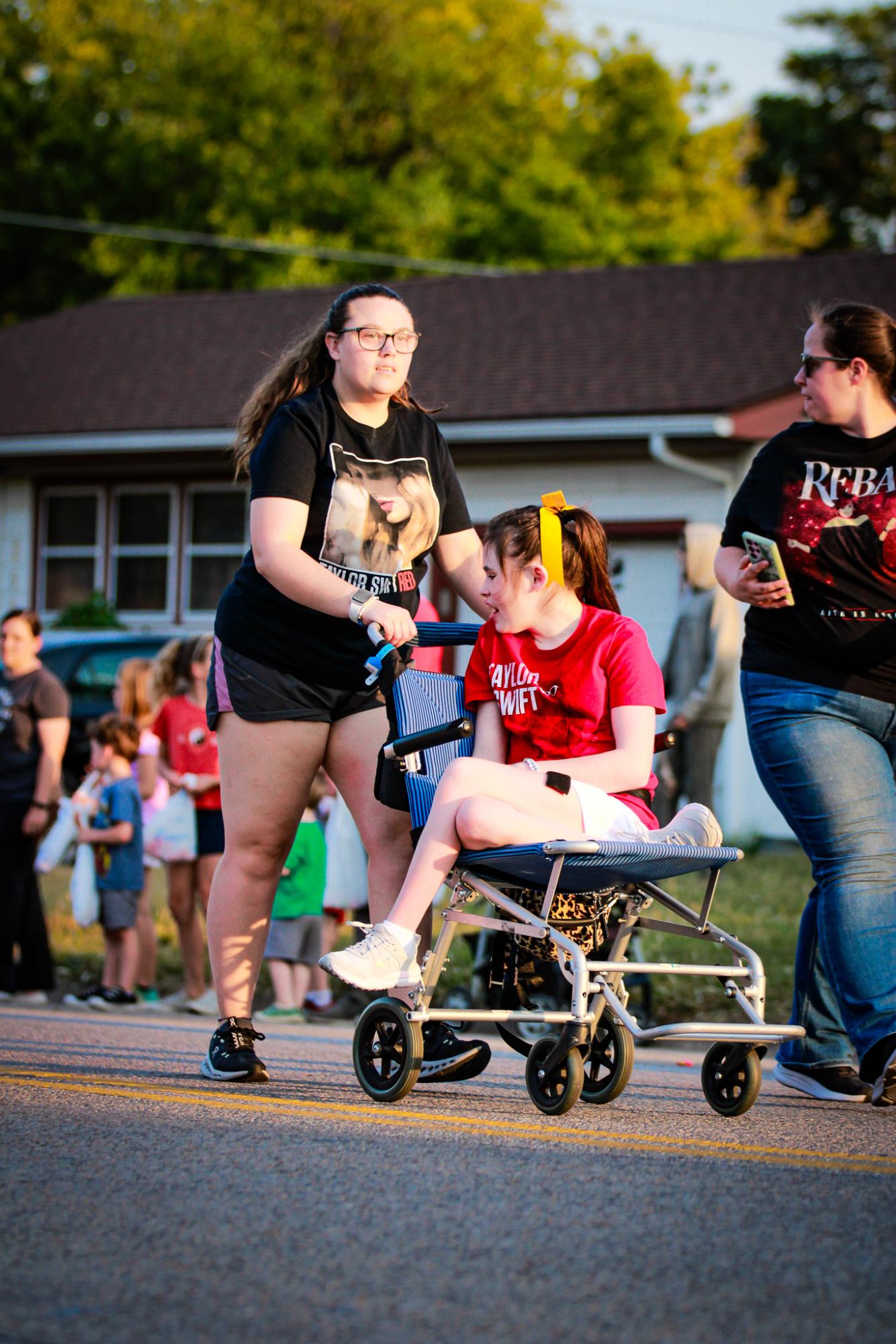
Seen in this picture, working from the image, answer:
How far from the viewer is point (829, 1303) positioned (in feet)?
9.24

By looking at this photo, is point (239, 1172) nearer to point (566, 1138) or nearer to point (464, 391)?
point (566, 1138)

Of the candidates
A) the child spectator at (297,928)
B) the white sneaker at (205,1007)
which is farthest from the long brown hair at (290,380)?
the white sneaker at (205,1007)

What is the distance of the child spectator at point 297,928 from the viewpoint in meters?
8.71

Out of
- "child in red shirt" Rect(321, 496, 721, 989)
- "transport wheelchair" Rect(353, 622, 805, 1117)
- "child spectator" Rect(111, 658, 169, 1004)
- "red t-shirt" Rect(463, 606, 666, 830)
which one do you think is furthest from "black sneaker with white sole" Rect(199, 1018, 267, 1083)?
"child spectator" Rect(111, 658, 169, 1004)

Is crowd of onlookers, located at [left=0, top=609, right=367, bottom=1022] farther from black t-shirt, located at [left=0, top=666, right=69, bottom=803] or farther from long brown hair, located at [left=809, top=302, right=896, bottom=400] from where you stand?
long brown hair, located at [left=809, top=302, right=896, bottom=400]

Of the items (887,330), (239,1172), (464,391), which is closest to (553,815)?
(239,1172)

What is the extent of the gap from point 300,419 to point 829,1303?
118 inches

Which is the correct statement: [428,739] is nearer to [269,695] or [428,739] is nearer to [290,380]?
[269,695]

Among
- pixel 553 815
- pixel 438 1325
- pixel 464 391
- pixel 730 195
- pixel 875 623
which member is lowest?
pixel 438 1325

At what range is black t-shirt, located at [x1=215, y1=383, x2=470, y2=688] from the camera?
199 inches

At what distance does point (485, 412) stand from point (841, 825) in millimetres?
13757

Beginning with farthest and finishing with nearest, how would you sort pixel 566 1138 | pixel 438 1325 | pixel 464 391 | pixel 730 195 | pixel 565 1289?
pixel 730 195 < pixel 464 391 < pixel 566 1138 < pixel 565 1289 < pixel 438 1325

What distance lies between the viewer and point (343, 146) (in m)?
41.6

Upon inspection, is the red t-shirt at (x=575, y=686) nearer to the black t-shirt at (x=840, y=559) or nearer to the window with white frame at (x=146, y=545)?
the black t-shirt at (x=840, y=559)
